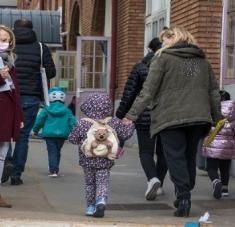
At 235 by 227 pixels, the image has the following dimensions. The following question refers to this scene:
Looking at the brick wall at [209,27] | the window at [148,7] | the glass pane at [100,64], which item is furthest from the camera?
the glass pane at [100,64]

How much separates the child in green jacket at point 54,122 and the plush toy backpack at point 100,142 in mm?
3134

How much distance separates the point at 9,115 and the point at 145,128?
1599mm

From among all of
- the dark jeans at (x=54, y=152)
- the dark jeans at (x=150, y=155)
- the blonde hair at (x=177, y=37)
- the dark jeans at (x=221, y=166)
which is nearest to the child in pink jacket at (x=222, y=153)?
the dark jeans at (x=221, y=166)

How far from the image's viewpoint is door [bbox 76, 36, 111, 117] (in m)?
17.9

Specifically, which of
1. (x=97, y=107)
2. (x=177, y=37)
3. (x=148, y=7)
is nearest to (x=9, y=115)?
(x=97, y=107)

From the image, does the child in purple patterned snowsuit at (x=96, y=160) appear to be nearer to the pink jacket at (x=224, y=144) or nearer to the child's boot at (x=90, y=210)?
the child's boot at (x=90, y=210)

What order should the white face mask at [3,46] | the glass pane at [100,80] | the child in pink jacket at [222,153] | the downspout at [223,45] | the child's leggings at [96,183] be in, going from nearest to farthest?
the child's leggings at [96,183] < the white face mask at [3,46] < the child in pink jacket at [222,153] < the downspout at [223,45] < the glass pane at [100,80]

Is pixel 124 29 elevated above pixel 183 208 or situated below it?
above

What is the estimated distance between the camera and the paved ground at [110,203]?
6358mm

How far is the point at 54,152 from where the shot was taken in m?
9.79

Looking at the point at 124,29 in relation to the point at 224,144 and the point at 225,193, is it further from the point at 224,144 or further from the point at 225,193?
the point at 225,193

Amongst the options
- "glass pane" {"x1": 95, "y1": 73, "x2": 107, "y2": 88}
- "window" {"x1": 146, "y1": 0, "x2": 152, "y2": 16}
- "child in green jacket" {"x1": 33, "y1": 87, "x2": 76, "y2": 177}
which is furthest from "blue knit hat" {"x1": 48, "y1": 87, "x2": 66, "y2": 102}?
"glass pane" {"x1": 95, "y1": 73, "x2": 107, "y2": 88}

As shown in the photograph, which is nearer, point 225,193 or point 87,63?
point 225,193

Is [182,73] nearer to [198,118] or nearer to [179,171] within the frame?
[198,118]
